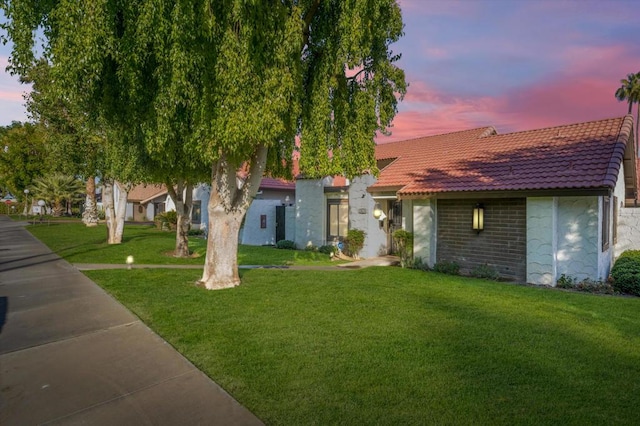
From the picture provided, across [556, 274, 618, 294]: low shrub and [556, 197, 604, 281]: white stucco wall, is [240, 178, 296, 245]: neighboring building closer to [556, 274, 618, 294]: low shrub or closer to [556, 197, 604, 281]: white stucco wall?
[556, 197, 604, 281]: white stucco wall

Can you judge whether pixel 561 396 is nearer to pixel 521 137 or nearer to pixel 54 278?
pixel 54 278

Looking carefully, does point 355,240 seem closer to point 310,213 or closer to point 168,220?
point 310,213

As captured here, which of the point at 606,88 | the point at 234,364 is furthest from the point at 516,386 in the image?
the point at 606,88

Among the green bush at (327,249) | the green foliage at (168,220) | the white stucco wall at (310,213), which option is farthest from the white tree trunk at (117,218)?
the green foliage at (168,220)

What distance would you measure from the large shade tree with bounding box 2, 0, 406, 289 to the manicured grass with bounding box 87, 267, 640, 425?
2.63m

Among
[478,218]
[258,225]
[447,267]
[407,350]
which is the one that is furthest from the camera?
[258,225]

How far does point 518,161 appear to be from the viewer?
12039 millimetres

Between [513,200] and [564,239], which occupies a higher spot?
[513,200]

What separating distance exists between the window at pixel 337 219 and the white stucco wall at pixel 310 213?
0.29 m

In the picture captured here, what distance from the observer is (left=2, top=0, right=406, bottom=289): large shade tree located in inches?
245

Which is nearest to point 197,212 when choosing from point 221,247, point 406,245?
point 406,245

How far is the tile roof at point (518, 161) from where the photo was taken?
33.2ft

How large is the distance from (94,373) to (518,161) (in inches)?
488

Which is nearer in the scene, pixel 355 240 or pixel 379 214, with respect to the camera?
pixel 379 214
